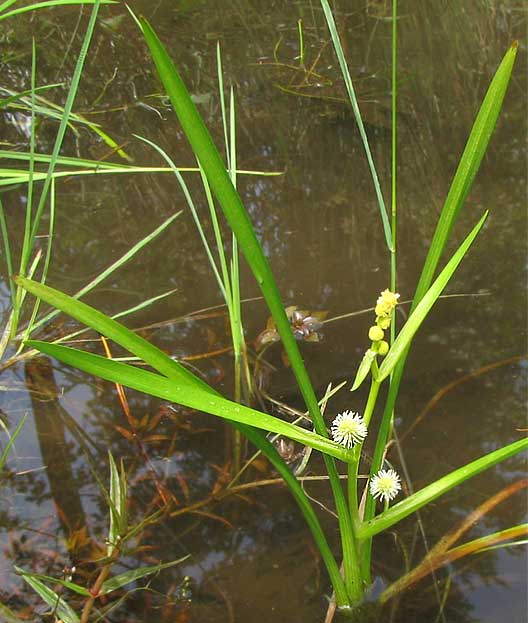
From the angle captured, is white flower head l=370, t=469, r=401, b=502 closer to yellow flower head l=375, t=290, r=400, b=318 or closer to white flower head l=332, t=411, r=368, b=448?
white flower head l=332, t=411, r=368, b=448

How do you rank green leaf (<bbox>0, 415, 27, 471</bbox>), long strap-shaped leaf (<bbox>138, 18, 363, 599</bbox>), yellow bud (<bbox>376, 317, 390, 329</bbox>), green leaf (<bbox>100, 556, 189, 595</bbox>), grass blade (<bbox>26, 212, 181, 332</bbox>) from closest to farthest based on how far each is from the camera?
long strap-shaped leaf (<bbox>138, 18, 363, 599</bbox>) → yellow bud (<bbox>376, 317, 390, 329</bbox>) → green leaf (<bbox>100, 556, 189, 595</bbox>) → green leaf (<bbox>0, 415, 27, 471</bbox>) → grass blade (<bbox>26, 212, 181, 332</bbox>)

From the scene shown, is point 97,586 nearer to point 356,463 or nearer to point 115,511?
point 115,511

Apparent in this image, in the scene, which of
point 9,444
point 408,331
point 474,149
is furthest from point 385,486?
point 9,444

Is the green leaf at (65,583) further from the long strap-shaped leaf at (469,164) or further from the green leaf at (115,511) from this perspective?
the long strap-shaped leaf at (469,164)

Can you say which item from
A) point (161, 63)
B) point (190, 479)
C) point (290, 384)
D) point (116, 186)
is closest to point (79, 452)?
point (190, 479)

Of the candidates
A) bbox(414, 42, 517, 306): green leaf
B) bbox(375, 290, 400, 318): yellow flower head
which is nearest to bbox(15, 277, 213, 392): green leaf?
bbox(375, 290, 400, 318): yellow flower head

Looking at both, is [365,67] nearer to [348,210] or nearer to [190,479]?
[348,210]

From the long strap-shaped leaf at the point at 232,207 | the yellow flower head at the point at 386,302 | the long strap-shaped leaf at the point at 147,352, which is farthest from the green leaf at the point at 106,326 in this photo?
the yellow flower head at the point at 386,302
